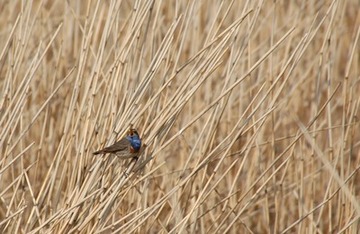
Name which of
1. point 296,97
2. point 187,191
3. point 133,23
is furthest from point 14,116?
point 296,97

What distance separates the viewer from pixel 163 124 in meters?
2.20

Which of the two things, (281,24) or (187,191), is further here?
(281,24)

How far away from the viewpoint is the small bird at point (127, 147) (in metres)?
2.13

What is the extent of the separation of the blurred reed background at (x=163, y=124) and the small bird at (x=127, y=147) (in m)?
0.05

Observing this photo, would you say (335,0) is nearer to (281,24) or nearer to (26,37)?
(26,37)

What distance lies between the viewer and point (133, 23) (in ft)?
7.36

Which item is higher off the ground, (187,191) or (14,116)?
(14,116)

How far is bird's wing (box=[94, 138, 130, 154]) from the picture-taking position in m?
2.13

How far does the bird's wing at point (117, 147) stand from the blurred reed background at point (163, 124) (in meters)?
0.05

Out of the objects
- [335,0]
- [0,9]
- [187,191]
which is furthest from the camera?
[0,9]

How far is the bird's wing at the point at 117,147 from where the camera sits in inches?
83.8

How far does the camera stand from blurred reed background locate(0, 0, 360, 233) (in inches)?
87.1

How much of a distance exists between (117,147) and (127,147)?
0.16ft

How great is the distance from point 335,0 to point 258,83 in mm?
727
